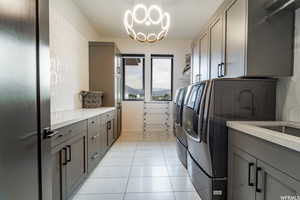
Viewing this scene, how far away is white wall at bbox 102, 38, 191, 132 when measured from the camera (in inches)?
211

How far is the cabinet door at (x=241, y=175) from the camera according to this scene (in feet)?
4.45

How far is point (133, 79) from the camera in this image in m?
5.56

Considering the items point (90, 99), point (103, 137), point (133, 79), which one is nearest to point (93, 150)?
point (103, 137)

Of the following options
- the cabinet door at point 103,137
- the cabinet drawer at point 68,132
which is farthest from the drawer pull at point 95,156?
the cabinet drawer at point 68,132

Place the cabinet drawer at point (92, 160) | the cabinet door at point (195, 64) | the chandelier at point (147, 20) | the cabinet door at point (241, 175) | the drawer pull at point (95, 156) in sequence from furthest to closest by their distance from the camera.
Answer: the cabinet door at point (195, 64)
the chandelier at point (147, 20)
the drawer pull at point (95, 156)
the cabinet drawer at point (92, 160)
the cabinet door at point (241, 175)

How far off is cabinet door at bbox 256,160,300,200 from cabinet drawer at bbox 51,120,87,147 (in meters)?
1.54

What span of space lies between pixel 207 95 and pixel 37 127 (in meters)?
1.41

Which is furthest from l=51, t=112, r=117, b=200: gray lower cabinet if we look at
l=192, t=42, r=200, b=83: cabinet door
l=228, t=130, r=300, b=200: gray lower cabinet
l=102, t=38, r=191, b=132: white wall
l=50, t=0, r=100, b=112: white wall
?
l=102, t=38, r=191, b=132: white wall

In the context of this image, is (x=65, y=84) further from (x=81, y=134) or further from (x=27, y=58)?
(x=27, y=58)

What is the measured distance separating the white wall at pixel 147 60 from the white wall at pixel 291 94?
3583mm

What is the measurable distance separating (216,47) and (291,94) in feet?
3.50

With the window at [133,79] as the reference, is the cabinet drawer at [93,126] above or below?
below

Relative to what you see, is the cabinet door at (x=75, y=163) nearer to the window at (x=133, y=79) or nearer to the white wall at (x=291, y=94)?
the white wall at (x=291, y=94)

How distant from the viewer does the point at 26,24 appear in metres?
1.01
